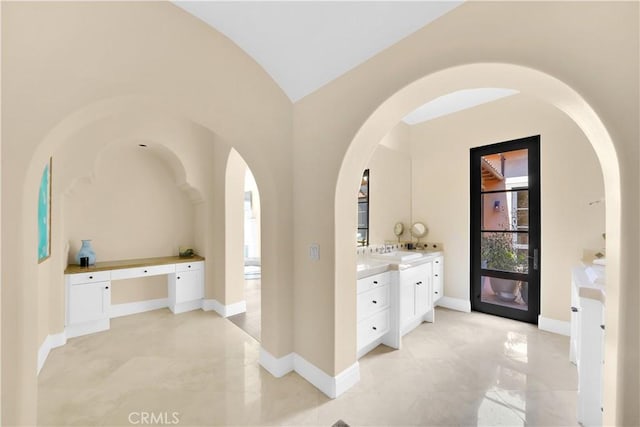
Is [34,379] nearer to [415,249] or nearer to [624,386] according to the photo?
[624,386]

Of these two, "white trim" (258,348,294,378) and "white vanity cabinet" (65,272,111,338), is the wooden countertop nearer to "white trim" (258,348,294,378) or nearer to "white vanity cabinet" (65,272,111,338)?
"white vanity cabinet" (65,272,111,338)

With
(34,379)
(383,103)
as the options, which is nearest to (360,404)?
(34,379)

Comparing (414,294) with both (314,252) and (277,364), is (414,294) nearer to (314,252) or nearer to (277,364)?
(314,252)

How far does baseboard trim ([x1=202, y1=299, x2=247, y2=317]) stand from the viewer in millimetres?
3451

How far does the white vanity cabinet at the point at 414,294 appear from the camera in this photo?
Result: 8.66 feet

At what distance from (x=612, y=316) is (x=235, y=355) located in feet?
8.77

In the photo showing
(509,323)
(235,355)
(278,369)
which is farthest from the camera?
(509,323)

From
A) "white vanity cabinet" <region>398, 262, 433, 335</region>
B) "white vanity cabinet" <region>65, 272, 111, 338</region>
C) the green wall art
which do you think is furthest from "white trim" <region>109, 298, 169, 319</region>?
"white vanity cabinet" <region>398, 262, 433, 335</region>

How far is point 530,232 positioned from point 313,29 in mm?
3348

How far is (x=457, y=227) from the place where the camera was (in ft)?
12.0

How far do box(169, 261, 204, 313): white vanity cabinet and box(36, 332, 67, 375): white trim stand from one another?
109 cm

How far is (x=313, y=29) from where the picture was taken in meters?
1.67

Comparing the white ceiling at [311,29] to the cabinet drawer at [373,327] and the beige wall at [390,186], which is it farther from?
the cabinet drawer at [373,327]

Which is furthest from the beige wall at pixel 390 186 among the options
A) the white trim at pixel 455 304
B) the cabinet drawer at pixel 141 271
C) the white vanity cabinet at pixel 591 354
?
the cabinet drawer at pixel 141 271
